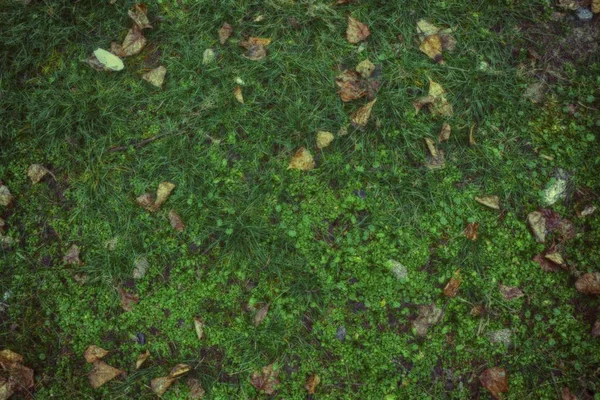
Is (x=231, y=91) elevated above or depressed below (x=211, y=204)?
above

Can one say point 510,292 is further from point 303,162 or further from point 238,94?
point 238,94

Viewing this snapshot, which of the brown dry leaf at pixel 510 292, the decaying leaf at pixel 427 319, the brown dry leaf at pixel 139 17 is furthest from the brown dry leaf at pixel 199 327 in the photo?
the brown dry leaf at pixel 139 17

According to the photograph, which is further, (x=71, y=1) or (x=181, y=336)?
(x=71, y=1)

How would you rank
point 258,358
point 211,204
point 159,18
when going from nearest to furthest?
point 258,358 < point 211,204 < point 159,18

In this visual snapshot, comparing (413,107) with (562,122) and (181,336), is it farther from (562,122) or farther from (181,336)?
(181,336)

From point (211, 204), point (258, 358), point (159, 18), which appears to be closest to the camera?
point (258, 358)

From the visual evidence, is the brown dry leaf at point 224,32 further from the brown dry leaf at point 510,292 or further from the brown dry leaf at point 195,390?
the brown dry leaf at point 510,292

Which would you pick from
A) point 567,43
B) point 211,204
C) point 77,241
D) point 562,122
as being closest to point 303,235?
point 211,204

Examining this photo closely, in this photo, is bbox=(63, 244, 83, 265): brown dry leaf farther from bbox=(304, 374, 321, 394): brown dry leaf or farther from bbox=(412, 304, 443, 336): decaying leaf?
bbox=(412, 304, 443, 336): decaying leaf
